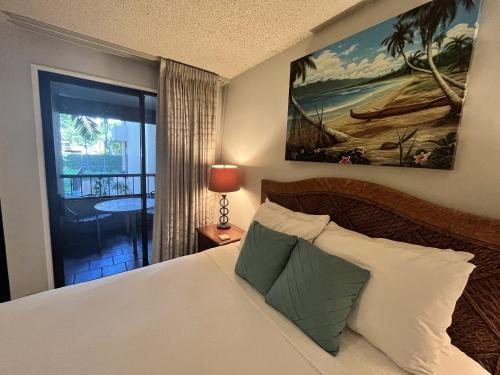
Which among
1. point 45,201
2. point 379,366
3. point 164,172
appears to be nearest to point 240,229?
point 164,172

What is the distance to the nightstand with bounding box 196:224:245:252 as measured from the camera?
2021mm

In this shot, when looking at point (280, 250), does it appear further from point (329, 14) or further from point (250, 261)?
point (329, 14)

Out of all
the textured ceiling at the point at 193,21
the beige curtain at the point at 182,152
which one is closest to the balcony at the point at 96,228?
the beige curtain at the point at 182,152

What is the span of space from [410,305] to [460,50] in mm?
1129

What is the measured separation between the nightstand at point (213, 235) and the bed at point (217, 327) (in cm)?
79

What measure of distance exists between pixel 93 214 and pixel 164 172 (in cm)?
95

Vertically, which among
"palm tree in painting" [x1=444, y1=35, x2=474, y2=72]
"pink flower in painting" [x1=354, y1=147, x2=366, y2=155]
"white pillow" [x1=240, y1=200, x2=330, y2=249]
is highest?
"palm tree in painting" [x1=444, y1=35, x2=474, y2=72]

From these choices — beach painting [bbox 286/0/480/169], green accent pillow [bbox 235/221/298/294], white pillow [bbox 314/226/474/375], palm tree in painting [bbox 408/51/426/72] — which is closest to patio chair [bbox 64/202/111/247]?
green accent pillow [bbox 235/221/298/294]

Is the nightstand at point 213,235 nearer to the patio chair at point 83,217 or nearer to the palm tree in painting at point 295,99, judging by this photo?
the patio chair at point 83,217

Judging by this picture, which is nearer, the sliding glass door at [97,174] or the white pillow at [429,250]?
the white pillow at [429,250]

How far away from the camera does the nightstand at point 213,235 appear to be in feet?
6.63

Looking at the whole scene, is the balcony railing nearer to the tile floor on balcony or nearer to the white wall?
the white wall

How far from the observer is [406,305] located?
79cm

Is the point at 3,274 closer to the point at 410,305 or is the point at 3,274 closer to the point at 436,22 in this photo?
the point at 410,305
